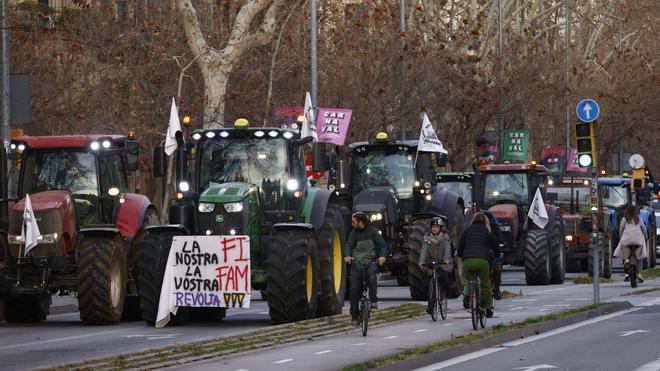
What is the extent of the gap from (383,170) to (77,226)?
7.92m

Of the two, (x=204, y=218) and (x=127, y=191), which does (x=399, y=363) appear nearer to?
(x=204, y=218)

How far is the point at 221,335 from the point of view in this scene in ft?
74.3

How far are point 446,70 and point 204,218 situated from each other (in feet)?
108

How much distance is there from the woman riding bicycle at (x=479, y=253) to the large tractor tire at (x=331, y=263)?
2.00 meters

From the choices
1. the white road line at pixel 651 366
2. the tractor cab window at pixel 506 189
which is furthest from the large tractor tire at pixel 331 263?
the tractor cab window at pixel 506 189

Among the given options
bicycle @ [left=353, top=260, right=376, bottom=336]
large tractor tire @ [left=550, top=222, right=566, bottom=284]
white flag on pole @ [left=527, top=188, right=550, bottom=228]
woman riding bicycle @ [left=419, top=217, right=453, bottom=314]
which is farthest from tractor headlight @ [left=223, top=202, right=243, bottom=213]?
large tractor tire @ [left=550, top=222, right=566, bottom=284]

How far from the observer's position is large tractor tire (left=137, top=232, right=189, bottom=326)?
24625 millimetres

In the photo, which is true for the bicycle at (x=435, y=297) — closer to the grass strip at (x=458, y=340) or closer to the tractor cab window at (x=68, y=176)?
the grass strip at (x=458, y=340)

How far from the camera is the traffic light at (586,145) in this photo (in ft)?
96.6

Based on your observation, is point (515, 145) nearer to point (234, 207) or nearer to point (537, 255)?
point (537, 255)

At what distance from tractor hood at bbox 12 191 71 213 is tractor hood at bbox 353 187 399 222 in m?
6.63

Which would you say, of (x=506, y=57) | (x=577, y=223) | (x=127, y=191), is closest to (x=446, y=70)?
(x=506, y=57)

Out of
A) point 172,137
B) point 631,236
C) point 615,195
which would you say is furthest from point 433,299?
A: point 615,195

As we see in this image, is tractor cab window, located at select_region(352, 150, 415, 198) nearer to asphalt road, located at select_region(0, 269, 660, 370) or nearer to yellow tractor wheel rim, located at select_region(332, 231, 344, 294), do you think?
asphalt road, located at select_region(0, 269, 660, 370)
